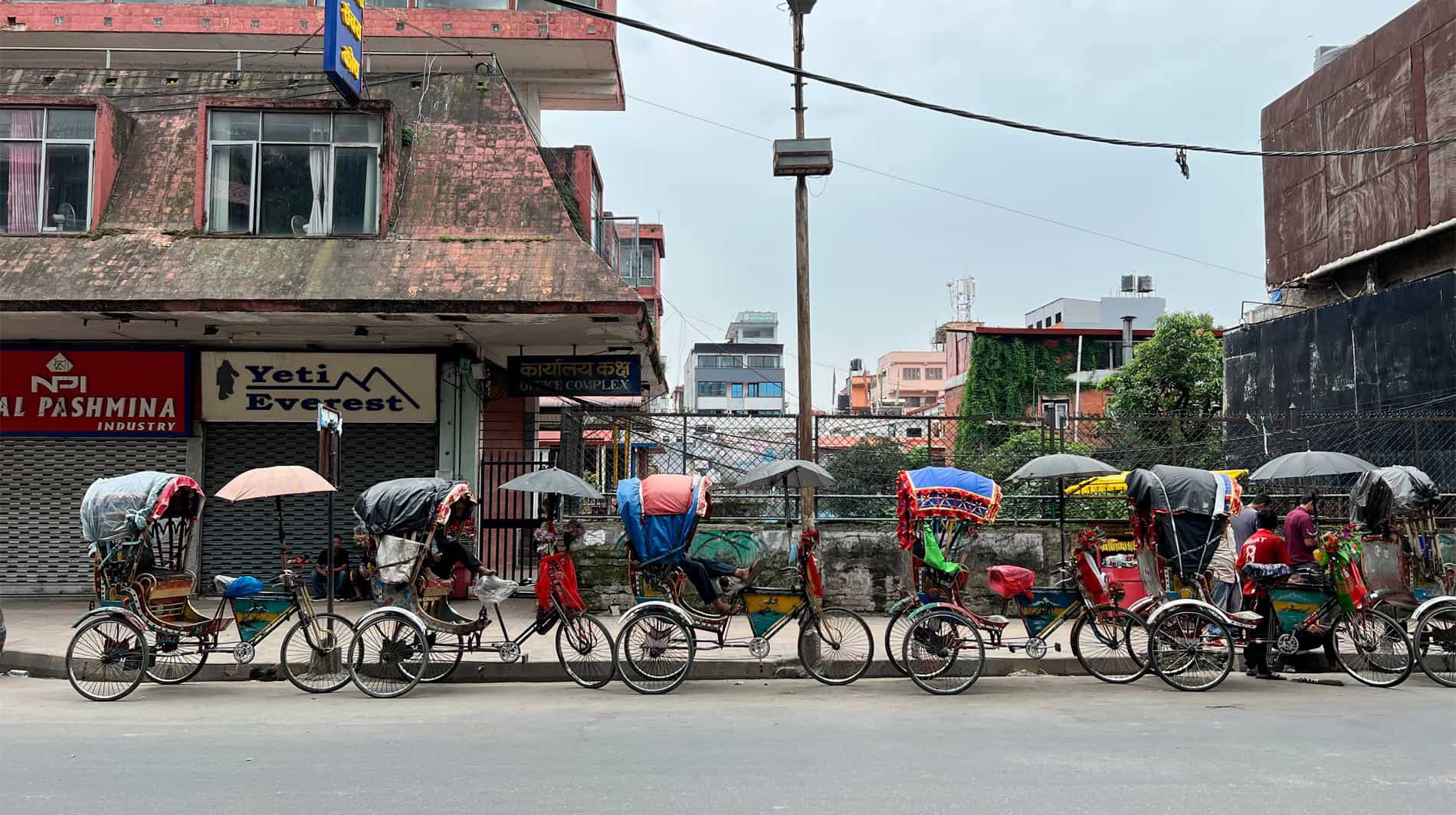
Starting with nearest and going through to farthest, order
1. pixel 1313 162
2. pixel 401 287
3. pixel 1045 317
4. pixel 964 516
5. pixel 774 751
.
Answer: pixel 774 751, pixel 964 516, pixel 401 287, pixel 1313 162, pixel 1045 317

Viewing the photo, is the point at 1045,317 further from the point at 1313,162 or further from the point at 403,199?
the point at 403,199

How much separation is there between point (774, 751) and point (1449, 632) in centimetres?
720

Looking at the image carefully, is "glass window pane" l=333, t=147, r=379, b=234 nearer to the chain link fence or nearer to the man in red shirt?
the chain link fence

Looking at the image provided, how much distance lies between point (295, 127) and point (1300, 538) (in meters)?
14.1

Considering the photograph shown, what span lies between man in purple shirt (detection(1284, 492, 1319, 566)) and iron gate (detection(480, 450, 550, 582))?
9521 millimetres

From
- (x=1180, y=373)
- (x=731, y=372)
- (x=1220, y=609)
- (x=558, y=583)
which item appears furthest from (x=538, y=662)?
(x=731, y=372)

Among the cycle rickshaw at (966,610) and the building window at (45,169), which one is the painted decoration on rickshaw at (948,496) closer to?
the cycle rickshaw at (966,610)

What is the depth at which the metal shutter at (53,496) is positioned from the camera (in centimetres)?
1661

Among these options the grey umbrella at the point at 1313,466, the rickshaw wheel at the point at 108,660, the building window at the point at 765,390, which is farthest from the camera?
the building window at the point at 765,390

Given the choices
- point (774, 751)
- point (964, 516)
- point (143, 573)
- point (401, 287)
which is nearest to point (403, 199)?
point (401, 287)

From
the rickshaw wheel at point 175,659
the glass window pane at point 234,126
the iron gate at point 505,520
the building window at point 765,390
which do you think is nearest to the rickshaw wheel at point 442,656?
the rickshaw wheel at point 175,659

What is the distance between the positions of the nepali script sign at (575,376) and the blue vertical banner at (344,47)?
180 inches

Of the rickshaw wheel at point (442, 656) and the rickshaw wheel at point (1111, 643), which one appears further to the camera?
the rickshaw wheel at point (442, 656)

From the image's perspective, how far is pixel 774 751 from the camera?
7262 mm
